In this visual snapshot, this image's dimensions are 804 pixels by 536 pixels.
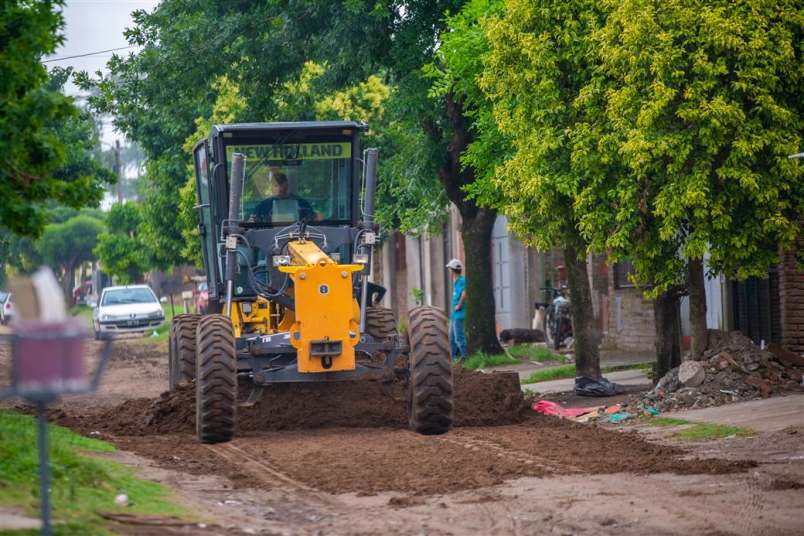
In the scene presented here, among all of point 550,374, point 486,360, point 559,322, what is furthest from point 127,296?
point 550,374

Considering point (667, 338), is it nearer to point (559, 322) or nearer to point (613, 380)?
point (613, 380)

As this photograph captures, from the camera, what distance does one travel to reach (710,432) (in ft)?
48.3

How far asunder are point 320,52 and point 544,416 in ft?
37.9

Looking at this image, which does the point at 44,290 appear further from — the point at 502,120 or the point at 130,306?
the point at 130,306

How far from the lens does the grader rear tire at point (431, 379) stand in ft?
48.6

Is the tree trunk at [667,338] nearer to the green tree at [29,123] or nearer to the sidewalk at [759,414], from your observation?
the sidewalk at [759,414]

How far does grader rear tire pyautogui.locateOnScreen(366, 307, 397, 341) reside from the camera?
53.6 feet

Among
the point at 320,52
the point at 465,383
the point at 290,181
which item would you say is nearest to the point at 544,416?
the point at 465,383

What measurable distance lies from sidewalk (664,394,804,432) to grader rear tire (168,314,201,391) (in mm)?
5632

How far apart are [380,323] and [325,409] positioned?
1164 millimetres

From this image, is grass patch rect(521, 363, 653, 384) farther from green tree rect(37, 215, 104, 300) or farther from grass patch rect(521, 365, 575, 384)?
green tree rect(37, 215, 104, 300)

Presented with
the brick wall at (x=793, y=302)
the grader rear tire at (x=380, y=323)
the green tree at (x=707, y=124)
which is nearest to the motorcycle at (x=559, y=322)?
the brick wall at (x=793, y=302)

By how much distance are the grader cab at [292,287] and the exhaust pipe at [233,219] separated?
13 mm

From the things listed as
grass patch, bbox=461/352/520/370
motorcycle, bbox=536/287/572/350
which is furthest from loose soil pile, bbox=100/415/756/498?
motorcycle, bbox=536/287/572/350
